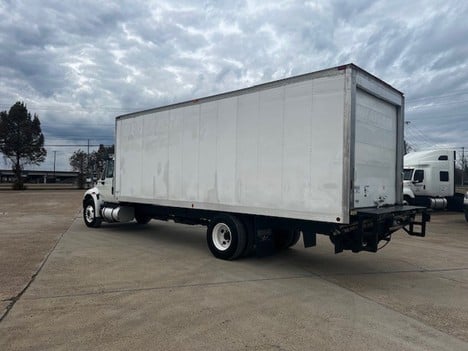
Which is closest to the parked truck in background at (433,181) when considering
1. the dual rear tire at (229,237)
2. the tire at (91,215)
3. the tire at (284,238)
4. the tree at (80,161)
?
the tire at (284,238)

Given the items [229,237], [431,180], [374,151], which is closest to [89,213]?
[229,237]

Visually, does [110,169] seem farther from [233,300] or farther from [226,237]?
[233,300]

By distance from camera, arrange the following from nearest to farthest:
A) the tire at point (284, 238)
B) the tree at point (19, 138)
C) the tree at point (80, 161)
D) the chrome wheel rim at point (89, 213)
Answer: the tire at point (284, 238), the chrome wheel rim at point (89, 213), the tree at point (19, 138), the tree at point (80, 161)

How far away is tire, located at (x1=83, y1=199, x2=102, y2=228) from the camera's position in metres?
13.5

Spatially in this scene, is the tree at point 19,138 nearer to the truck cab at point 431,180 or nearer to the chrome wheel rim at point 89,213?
the chrome wheel rim at point 89,213

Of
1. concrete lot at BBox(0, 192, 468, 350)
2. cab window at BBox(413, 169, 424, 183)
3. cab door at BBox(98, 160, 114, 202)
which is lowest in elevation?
concrete lot at BBox(0, 192, 468, 350)

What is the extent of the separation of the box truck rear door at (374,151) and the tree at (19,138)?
57.1 meters

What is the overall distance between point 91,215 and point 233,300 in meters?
9.38

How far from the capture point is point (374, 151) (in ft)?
24.5

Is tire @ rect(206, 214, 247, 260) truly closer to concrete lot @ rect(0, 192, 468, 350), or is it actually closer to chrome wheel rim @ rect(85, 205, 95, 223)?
concrete lot @ rect(0, 192, 468, 350)

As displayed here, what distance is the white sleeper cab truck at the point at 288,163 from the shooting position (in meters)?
6.59

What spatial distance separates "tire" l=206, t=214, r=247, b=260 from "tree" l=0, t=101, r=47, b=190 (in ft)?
Answer: 179

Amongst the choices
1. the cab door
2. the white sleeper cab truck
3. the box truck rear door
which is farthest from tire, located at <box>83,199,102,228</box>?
the box truck rear door

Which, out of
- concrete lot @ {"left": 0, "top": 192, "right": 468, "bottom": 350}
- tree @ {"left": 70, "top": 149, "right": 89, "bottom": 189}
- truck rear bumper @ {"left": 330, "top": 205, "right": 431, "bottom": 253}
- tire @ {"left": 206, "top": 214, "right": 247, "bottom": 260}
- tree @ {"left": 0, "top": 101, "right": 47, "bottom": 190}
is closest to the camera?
concrete lot @ {"left": 0, "top": 192, "right": 468, "bottom": 350}
